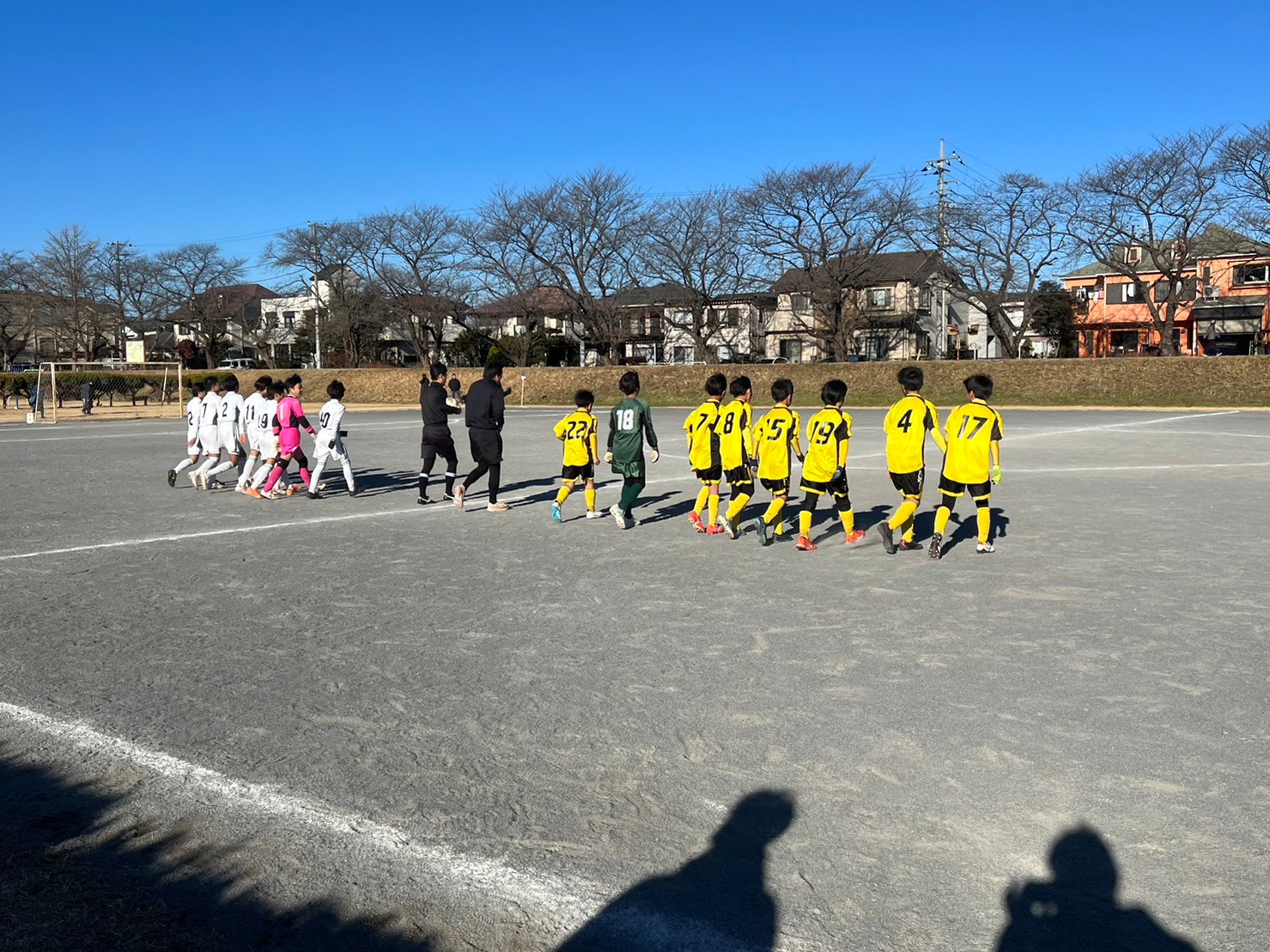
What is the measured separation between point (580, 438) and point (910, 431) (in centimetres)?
340

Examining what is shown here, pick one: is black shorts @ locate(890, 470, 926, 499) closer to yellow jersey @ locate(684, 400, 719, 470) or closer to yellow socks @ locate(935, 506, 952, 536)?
yellow socks @ locate(935, 506, 952, 536)

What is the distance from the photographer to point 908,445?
866cm

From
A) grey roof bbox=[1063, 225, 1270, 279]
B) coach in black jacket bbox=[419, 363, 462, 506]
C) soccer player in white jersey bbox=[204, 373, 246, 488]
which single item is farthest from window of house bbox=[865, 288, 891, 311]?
coach in black jacket bbox=[419, 363, 462, 506]

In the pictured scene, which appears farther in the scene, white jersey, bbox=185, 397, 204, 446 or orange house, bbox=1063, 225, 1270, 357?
orange house, bbox=1063, 225, 1270, 357

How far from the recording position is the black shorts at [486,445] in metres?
11.2

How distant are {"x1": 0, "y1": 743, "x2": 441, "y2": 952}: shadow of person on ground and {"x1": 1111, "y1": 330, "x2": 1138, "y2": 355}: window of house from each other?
6329 cm

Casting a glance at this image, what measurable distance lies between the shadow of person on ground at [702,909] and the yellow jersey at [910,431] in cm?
570

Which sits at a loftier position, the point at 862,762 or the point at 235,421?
the point at 235,421

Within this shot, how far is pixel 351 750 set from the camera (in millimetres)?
4172

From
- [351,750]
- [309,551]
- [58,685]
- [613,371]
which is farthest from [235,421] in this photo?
[613,371]

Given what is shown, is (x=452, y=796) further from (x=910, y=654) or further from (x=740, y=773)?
(x=910, y=654)

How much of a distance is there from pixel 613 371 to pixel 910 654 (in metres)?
43.4

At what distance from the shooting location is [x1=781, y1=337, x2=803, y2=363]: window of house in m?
65.6

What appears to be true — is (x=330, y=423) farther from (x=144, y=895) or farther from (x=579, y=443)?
(x=144, y=895)
